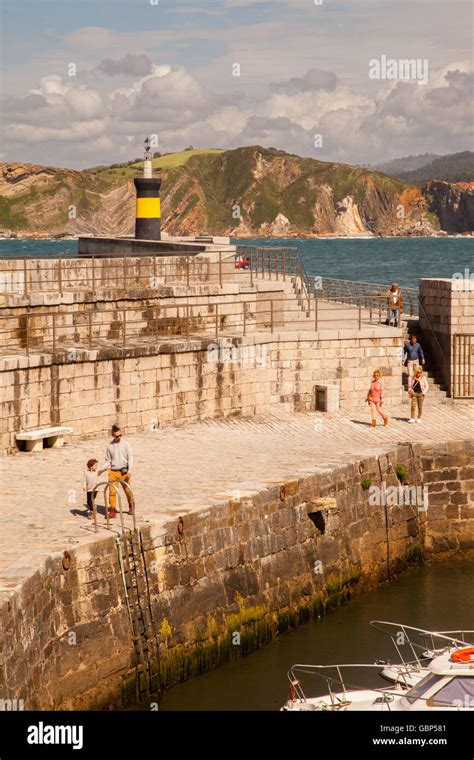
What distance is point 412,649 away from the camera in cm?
1473

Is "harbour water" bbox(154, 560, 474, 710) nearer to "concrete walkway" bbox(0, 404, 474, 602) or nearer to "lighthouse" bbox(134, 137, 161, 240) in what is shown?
"concrete walkway" bbox(0, 404, 474, 602)

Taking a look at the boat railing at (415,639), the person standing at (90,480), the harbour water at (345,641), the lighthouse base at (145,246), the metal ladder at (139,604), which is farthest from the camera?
the lighthouse base at (145,246)

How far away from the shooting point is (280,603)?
16.9m

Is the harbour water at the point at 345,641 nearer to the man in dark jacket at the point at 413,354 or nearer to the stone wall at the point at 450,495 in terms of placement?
the stone wall at the point at 450,495

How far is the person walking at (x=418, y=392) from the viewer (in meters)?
22.7

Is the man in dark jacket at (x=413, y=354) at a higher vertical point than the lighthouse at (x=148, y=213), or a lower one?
lower

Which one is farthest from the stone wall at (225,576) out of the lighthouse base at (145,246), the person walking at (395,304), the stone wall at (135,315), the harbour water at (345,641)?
the lighthouse base at (145,246)

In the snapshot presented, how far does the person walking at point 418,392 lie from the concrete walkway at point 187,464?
0.85 feet

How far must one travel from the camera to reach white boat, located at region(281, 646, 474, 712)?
12.4 meters

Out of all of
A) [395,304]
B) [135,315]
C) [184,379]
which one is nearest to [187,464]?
[184,379]

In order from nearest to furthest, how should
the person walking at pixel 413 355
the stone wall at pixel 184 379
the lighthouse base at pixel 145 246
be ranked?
the stone wall at pixel 184 379
the person walking at pixel 413 355
the lighthouse base at pixel 145 246

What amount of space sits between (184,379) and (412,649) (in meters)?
8.16

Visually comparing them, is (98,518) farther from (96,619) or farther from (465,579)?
(465,579)
